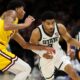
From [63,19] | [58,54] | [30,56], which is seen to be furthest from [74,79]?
[63,19]

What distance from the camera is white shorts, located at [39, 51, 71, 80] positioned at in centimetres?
844

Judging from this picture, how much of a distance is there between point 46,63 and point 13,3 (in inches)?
44.8

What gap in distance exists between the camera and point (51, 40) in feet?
27.5

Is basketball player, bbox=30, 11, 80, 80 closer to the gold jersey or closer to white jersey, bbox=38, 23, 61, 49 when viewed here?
white jersey, bbox=38, 23, 61, 49

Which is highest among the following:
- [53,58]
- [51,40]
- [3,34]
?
[3,34]

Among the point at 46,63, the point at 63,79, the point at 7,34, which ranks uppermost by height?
the point at 7,34

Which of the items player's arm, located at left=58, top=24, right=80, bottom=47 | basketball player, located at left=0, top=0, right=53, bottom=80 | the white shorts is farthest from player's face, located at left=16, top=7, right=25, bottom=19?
the white shorts

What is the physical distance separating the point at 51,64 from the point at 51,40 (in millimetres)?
412

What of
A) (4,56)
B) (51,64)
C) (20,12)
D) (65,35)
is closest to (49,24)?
(65,35)

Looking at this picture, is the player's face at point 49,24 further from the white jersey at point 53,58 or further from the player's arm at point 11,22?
the player's arm at point 11,22

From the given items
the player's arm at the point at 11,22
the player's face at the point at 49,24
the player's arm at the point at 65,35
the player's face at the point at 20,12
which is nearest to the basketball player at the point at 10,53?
the player's arm at the point at 11,22

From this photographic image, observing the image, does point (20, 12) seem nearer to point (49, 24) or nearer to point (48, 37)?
point (49, 24)

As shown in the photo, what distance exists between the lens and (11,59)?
7840mm

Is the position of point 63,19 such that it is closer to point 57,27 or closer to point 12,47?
point 12,47
